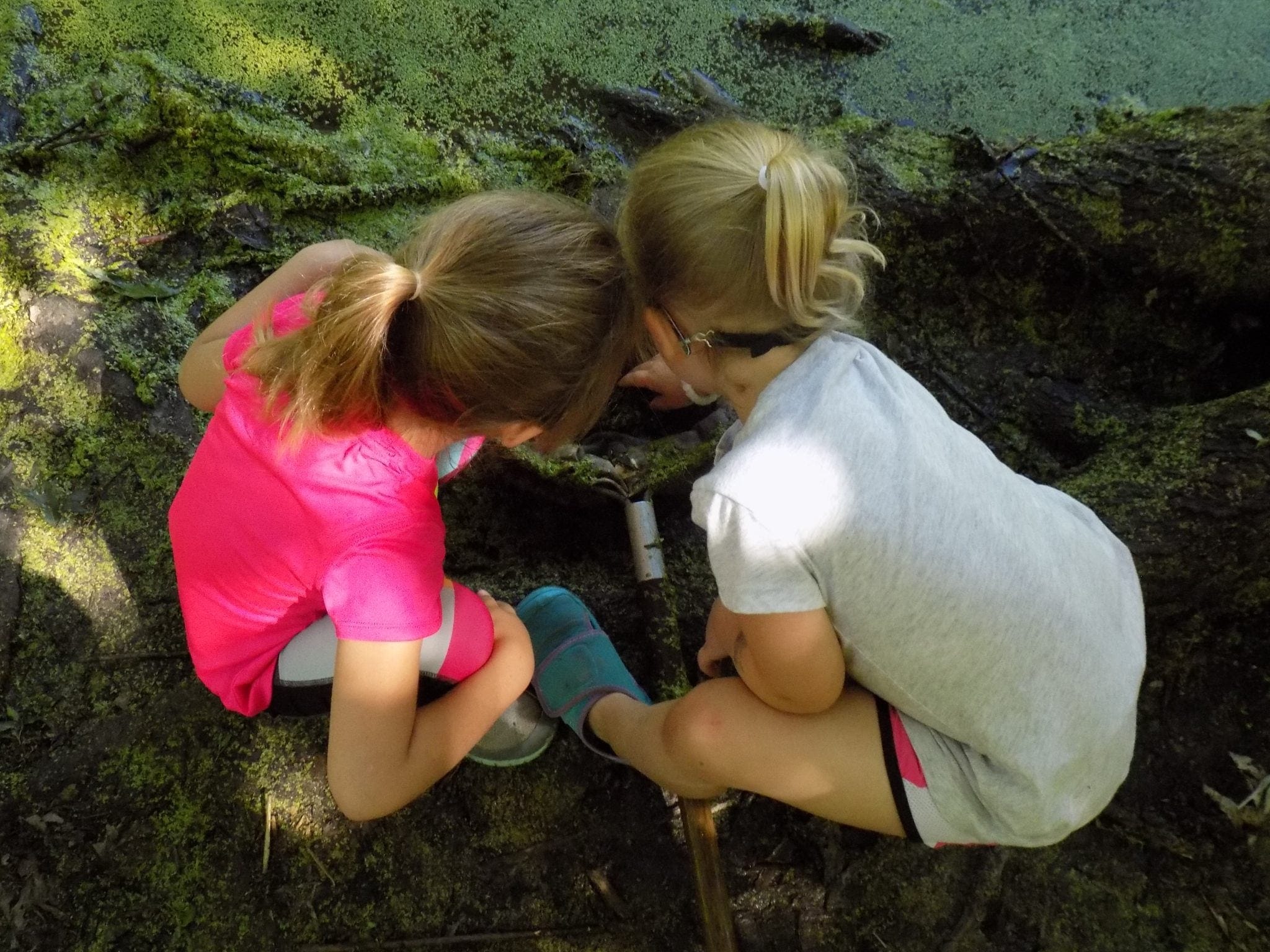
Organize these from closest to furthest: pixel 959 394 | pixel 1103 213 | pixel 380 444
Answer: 1. pixel 380 444
2. pixel 1103 213
3. pixel 959 394

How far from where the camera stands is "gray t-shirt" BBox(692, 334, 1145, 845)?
856 mm

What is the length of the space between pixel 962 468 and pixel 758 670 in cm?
33

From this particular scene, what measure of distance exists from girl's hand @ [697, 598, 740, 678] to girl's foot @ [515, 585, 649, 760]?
0.39 feet

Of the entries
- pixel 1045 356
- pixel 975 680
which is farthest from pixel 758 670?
pixel 1045 356

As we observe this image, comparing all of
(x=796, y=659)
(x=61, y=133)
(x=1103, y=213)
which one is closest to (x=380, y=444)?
(x=796, y=659)

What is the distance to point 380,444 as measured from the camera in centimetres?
91

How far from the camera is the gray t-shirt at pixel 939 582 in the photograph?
0.86 metres

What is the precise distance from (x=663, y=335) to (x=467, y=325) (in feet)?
0.88

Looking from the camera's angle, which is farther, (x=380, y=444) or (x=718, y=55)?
(x=718, y=55)

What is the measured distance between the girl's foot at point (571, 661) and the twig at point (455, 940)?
247 mm


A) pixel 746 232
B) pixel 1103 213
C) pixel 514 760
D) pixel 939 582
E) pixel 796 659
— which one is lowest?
pixel 514 760

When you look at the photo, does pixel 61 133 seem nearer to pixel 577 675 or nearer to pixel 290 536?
pixel 290 536

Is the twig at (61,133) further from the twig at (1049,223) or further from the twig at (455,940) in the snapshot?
the twig at (1049,223)

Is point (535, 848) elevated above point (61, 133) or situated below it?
below
